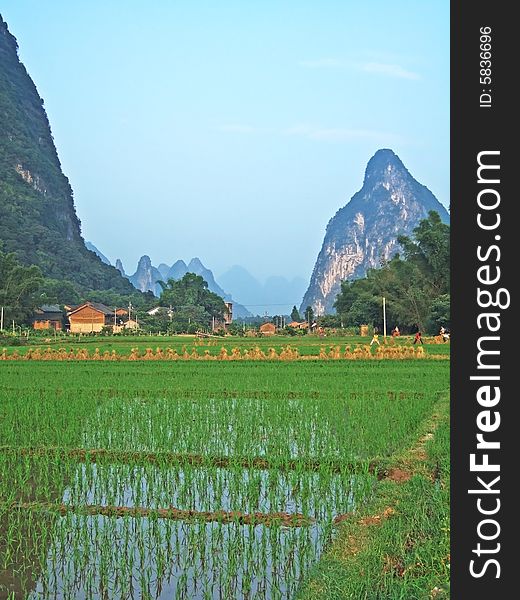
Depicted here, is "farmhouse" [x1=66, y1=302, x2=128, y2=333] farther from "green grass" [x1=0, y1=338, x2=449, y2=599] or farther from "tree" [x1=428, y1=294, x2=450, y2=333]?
"green grass" [x1=0, y1=338, x2=449, y2=599]

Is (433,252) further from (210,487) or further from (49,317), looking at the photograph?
(210,487)

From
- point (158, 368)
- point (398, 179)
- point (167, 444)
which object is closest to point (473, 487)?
point (167, 444)

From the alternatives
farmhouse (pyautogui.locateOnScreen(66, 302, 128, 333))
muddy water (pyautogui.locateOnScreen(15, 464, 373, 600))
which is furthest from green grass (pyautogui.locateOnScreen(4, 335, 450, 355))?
farmhouse (pyautogui.locateOnScreen(66, 302, 128, 333))

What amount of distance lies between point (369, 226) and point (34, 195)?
57934 mm

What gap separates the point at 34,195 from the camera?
3310 inches

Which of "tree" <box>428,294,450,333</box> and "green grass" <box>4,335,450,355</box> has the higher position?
"tree" <box>428,294,450,333</box>

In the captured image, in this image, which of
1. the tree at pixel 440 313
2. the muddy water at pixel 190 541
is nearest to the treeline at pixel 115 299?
the tree at pixel 440 313

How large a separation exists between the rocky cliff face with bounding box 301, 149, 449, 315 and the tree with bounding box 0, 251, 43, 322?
71313mm

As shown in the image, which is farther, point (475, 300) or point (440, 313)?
point (440, 313)

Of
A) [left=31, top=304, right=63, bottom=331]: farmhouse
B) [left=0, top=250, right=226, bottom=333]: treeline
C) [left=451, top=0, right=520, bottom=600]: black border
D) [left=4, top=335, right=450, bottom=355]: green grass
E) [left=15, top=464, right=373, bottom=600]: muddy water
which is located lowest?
[left=15, top=464, right=373, bottom=600]: muddy water

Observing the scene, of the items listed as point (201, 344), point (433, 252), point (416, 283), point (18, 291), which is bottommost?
point (201, 344)

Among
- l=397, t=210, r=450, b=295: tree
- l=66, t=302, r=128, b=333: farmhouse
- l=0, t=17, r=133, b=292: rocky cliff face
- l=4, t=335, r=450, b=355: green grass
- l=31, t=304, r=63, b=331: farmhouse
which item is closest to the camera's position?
l=4, t=335, r=450, b=355: green grass

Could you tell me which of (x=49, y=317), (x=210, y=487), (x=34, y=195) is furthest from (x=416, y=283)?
(x=34, y=195)

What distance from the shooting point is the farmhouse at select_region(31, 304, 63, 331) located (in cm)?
4815
